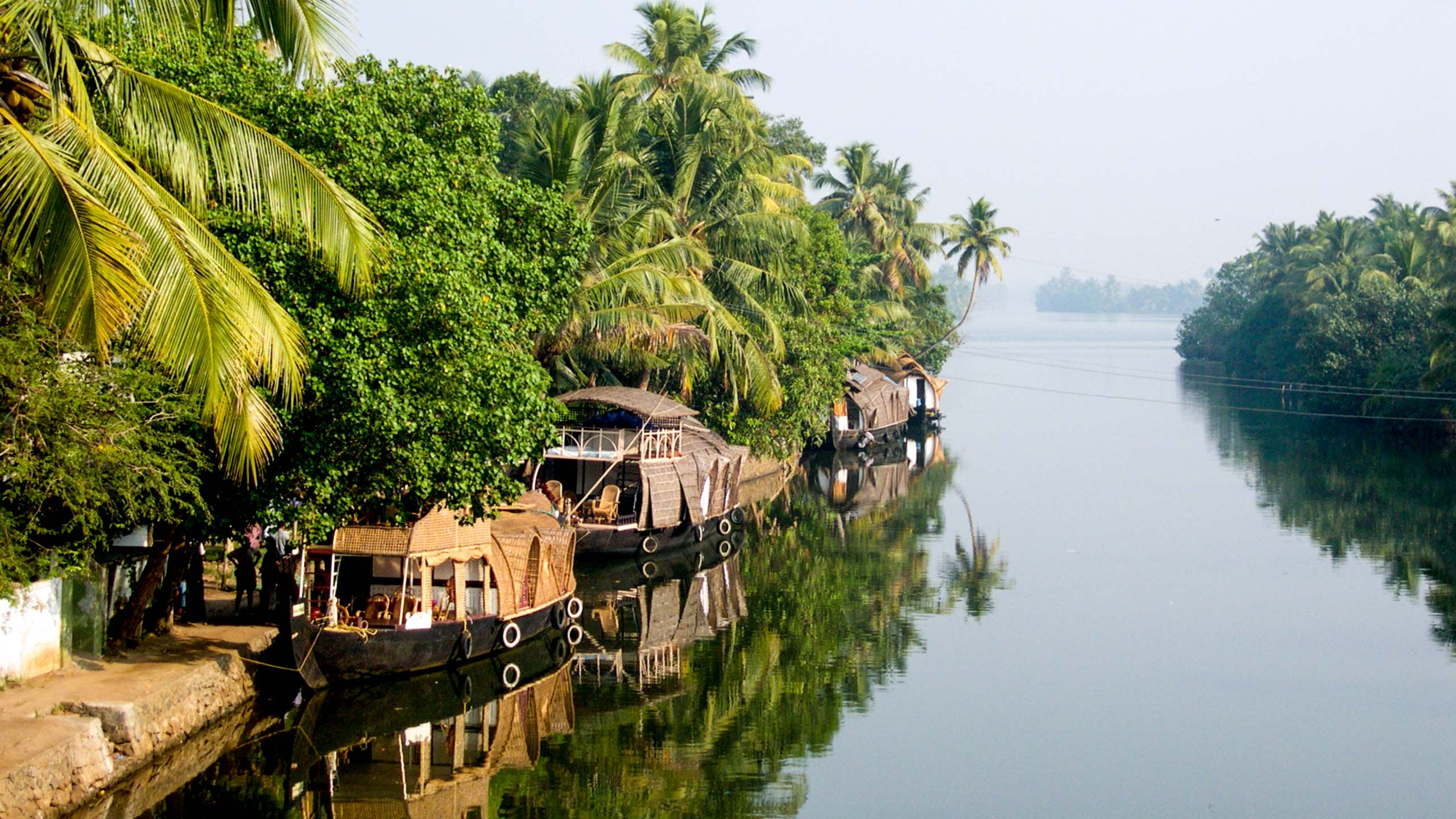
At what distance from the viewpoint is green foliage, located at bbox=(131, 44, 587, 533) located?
39.2ft

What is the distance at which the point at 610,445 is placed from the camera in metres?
21.8

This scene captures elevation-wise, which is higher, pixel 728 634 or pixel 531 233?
pixel 531 233

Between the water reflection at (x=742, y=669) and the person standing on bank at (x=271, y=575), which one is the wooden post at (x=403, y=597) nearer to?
the person standing on bank at (x=271, y=575)

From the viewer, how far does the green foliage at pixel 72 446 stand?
9.49 m

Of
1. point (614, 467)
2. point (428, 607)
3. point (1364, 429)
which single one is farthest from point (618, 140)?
point (1364, 429)

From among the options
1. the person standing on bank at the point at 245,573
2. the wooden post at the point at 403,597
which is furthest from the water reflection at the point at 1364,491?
the person standing on bank at the point at 245,573

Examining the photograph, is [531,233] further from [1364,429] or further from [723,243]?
[1364,429]

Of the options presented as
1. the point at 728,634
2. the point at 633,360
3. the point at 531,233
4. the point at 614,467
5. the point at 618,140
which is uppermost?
the point at 618,140

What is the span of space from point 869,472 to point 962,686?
65.3 ft

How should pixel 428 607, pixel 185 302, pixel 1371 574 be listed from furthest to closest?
pixel 1371 574 < pixel 428 607 < pixel 185 302

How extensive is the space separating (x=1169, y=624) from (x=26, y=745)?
46.0ft

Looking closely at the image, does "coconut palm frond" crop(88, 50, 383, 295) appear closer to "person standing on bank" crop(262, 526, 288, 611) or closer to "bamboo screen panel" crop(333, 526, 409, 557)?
"bamboo screen panel" crop(333, 526, 409, 557)

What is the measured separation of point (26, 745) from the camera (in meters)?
9.52

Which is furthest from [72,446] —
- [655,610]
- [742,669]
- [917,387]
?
[917,387]
